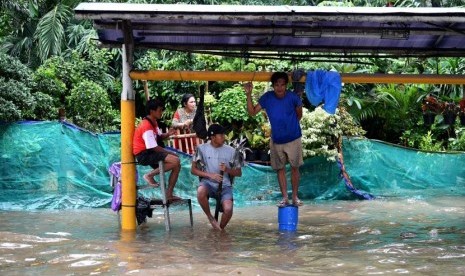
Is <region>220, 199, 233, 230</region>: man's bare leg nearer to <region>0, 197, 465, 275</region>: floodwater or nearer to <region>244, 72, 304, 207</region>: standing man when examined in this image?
<region>0, 197, 465, 275</region>: floodwater

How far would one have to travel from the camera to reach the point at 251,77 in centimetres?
932

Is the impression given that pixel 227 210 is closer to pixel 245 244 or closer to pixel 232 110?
pixel 245 244

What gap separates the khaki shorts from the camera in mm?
Answer: 9945

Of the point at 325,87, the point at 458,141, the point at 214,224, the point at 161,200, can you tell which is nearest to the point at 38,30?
the point at 161,200

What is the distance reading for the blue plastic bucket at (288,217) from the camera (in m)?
9.42

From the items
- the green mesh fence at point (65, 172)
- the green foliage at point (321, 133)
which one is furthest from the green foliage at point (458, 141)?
the green mesh fence at point (65, 172)

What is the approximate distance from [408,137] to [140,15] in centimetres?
1153

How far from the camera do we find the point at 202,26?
350 inches

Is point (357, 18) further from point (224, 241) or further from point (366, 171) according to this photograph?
point (366, 171)

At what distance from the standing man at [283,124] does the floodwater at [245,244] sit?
3.02 feet

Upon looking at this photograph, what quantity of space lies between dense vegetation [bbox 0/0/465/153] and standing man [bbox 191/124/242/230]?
13.6 feet

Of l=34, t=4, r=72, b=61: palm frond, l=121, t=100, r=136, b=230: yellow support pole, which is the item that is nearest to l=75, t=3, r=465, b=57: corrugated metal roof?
l=121, t=100, r=136, b=230: yellow support pole

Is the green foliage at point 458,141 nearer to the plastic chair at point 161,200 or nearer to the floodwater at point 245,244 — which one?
the floodwater at point 245,244

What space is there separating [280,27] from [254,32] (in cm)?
37
